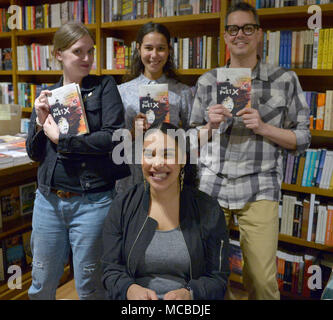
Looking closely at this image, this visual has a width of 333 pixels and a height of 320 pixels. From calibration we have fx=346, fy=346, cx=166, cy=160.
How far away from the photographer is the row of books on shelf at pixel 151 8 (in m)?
2.32

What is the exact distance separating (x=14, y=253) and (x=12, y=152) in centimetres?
66

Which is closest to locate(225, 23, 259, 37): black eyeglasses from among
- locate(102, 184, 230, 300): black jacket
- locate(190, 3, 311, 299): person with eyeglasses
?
locate(190, 3, 311, 299): person with eyeglasses

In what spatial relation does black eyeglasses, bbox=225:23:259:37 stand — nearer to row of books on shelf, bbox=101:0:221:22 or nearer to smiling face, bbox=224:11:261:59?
smiling face, bbox=224:11:261:59

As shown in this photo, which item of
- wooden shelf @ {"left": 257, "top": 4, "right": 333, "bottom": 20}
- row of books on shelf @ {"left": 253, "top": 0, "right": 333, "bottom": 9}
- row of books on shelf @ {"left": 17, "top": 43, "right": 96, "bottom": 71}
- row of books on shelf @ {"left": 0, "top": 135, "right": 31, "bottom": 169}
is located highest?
row of books on shelf @ {"left": 253, "top": 0, "right": 333, "bottom": 9}

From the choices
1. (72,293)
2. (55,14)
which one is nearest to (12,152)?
(72,293)

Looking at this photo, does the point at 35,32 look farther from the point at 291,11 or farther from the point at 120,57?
the point at 291,11

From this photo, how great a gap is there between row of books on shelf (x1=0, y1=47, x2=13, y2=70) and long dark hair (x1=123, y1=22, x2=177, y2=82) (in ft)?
6.64

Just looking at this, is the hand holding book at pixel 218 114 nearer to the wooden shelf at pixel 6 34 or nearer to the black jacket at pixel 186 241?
the black jacket at pixel 186 241

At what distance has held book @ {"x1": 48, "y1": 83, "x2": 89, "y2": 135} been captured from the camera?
1.39 m

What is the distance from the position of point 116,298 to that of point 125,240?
0.20 m

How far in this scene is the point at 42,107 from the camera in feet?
4.59


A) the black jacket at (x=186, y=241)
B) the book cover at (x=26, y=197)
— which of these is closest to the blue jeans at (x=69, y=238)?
the black jacket at (x=186, y=241)

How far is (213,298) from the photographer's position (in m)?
1.21

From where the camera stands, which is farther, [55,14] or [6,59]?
[6,59]
